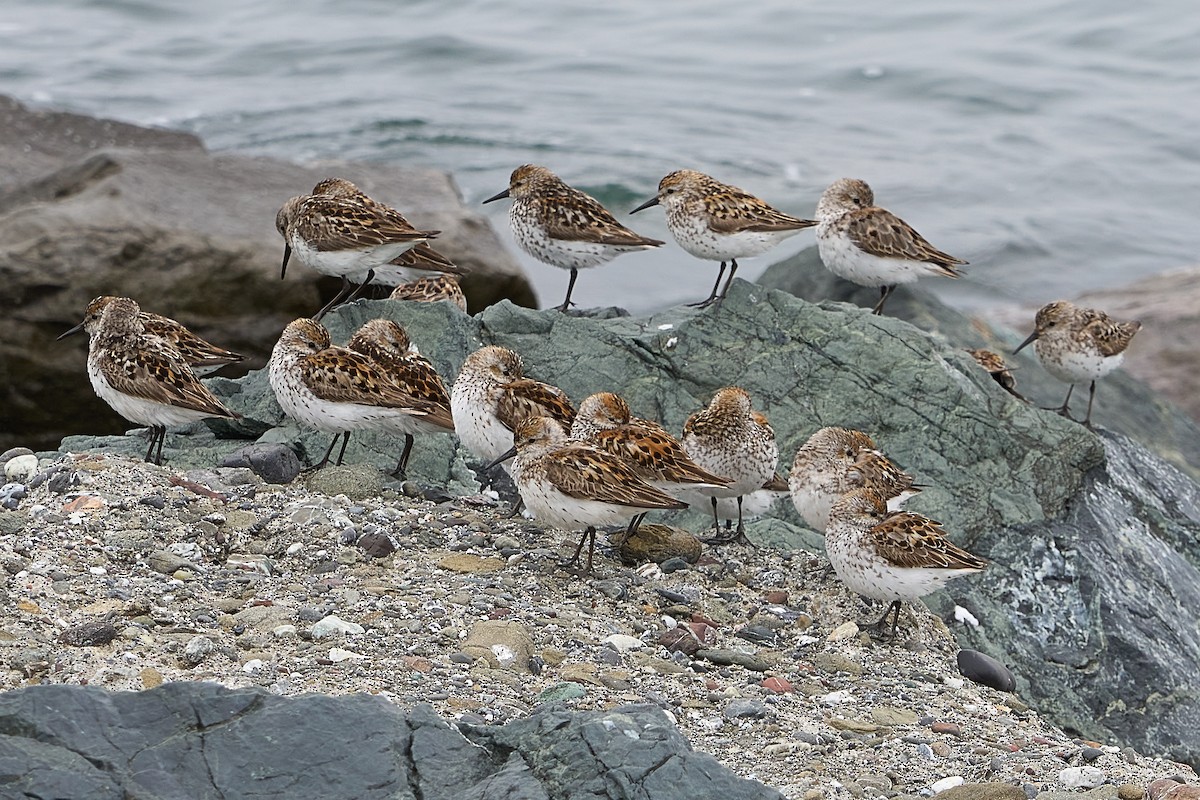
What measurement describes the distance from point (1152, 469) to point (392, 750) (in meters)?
8.76

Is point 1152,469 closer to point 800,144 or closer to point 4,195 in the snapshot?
point 4,195

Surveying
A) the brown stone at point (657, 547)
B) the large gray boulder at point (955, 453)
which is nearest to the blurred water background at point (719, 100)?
the large gray boulder at point (955, 453)

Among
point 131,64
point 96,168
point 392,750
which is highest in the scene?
point 392,750

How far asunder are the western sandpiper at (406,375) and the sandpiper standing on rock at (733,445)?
1.75 m

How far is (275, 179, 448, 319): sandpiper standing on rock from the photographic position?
12.0 meters

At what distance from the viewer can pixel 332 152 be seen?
1117 inches

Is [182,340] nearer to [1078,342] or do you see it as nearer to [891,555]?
[891,555]

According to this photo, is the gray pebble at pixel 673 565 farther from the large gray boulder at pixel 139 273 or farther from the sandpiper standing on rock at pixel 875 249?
the large gray boulder at pixel 139 273

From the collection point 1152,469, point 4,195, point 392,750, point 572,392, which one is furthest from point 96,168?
point 392,750

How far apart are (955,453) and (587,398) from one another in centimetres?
292

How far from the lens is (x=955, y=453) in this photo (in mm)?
11398

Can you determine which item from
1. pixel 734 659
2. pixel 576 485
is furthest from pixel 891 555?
pixel 576 485

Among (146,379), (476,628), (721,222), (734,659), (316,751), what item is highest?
(721,222)

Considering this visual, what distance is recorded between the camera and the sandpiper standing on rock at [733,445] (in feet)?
32.3
